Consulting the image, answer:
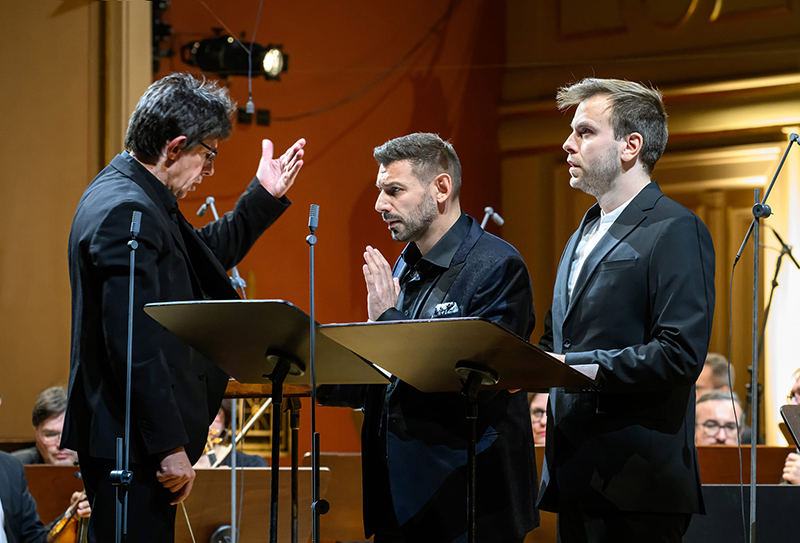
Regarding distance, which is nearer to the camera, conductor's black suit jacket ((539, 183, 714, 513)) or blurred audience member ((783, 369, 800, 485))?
conductor's black suit jacket ((539, 183, 714, 513))

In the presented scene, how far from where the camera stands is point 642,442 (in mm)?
1901

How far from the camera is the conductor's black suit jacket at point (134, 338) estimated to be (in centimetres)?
196

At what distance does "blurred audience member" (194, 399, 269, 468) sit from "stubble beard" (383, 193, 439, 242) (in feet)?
6.66

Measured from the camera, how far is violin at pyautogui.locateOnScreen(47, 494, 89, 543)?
3344 mm

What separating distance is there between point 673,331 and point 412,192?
825mm

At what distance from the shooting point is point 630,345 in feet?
6.47

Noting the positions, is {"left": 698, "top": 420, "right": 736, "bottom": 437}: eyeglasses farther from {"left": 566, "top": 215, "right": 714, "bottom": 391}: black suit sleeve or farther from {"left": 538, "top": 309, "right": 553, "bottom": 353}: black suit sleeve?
{"left": 566, "top": 215, "right": 714, "bottom": 391}: black suit sleeve

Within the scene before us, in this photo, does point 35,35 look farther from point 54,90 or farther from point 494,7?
point 494,7

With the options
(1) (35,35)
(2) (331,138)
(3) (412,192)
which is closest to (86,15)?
(1) (35,35)

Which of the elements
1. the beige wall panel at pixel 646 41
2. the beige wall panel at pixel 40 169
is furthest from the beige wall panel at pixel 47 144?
the beige wall panel at pixel 646 41

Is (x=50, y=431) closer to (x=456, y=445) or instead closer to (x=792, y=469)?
(x=456, y=445)

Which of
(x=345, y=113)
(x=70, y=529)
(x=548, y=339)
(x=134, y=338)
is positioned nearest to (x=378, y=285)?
(x=548, y=339)

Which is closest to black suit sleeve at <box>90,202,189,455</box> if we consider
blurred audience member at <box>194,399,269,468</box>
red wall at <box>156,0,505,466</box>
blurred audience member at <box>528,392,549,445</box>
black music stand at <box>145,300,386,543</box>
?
black music stand at <box>145,300,386,543</box>

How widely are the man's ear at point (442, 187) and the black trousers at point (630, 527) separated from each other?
0.91 metres
